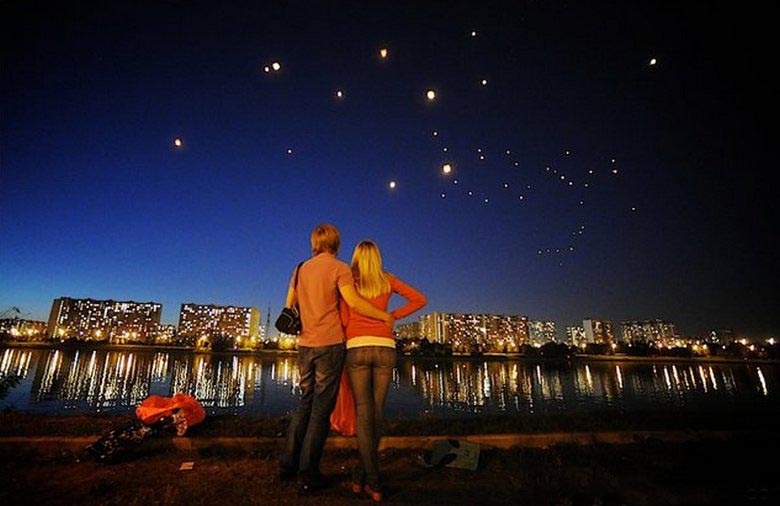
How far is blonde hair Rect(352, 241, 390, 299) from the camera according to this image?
12.5ft

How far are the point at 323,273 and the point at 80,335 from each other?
218333 millimetres

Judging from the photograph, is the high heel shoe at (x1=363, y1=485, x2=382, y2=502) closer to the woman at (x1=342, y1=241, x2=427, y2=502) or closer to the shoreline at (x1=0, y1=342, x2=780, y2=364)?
the woman at (x1=342, y1=241, x2=427, y2=502)

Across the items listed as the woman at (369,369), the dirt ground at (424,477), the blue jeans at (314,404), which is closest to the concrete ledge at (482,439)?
the dirt ground at (424,477)

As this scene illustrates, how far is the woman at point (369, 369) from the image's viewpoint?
342cm

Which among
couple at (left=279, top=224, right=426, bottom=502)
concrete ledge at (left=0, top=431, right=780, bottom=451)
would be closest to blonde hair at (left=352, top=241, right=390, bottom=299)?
couple at (left=279, top=224, right=426, bottom=502)

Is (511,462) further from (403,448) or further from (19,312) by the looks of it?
(19,312)

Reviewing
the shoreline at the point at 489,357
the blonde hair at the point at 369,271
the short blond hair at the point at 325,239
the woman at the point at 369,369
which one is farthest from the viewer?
the shoreline at the point at 489,357

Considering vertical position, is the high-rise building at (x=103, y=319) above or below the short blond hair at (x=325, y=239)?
above

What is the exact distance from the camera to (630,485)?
11.7 feet

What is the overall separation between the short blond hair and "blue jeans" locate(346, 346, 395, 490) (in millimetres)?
1152

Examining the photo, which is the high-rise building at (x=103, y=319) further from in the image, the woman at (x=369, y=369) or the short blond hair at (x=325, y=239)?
the woman at (x=369, y=369)

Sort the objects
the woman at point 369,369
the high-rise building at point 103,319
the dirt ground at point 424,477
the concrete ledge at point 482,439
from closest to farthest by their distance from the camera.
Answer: the dirt ground at point 424,477
the woman at point 369,369
the concrete ledge at point 482,439
the high-rise building at point 103,319

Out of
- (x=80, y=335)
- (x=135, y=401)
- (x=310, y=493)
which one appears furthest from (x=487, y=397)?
(x=80, y=335)

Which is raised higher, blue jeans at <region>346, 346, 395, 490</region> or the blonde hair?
the blonde hair
